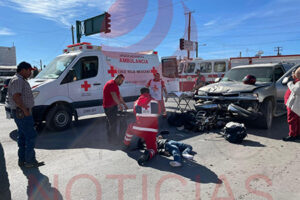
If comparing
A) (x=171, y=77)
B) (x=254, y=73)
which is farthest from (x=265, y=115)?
(x=171, y=77)

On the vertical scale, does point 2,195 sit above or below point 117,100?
below

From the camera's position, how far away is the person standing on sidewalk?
370cm

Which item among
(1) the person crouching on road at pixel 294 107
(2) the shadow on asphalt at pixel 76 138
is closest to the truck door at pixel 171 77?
(2) the shadow on asphalt at pixel 76 138

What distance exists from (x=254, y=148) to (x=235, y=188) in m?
1.93

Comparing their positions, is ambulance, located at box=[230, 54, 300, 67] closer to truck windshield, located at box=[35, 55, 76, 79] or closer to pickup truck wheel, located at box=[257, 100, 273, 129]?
pickup truck wheel, located at box=[257, 100, 273, 129]

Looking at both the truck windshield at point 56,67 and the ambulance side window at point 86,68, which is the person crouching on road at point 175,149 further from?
the truck windshield at point 56,67

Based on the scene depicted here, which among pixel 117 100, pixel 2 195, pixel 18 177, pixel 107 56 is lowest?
pixel 18 177

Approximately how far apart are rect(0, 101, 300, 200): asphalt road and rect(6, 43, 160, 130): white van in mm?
1113

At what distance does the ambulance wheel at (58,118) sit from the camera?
6242mm

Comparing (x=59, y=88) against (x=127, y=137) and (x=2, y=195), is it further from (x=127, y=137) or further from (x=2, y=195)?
(x=2, y=195)

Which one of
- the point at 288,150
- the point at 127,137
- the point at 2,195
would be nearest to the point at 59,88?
the point at 127,137

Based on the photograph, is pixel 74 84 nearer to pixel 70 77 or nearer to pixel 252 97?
pixel 70 77

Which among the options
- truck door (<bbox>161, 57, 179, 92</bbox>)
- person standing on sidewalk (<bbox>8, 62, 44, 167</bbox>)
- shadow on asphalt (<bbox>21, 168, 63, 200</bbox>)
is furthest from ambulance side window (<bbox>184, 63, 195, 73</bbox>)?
shadow on asphalt (<bbox>21, 168, 63, 200</bbox>)

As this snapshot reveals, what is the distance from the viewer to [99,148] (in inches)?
196
